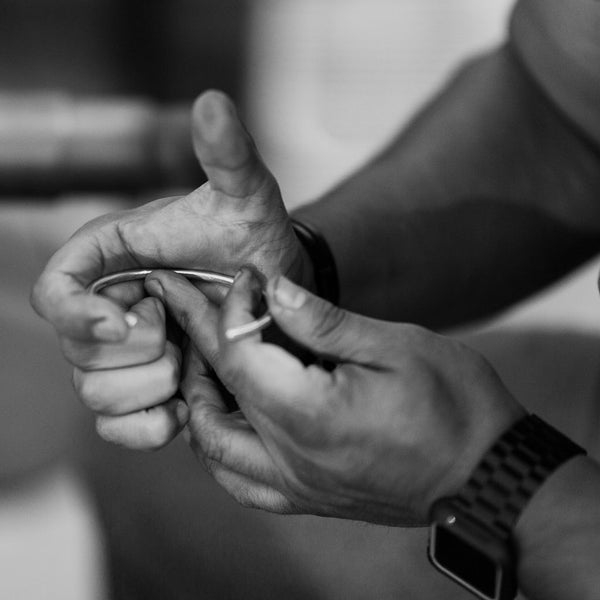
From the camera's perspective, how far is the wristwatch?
1.53 feet

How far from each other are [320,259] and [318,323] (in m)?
0.21

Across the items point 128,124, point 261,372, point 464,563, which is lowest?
point 128,124


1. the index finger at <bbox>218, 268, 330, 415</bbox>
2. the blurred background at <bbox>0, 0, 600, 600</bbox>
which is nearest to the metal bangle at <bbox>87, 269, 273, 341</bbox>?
the index finger at <bbox>218, 268, 330, 415</bbox>

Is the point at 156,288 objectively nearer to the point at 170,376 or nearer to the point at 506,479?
the point at 170,376

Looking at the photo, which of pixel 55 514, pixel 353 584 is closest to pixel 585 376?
pixel 353 584

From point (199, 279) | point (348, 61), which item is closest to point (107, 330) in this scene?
point (199, 279)

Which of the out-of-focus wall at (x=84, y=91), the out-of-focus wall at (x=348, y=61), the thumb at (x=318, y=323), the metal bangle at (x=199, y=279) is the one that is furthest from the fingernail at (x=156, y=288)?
the out-of-focus wall at (x=348, y=61)

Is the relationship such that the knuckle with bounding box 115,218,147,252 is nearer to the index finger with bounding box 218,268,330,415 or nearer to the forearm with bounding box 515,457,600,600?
the index finger with bounding box 218,268,330,415

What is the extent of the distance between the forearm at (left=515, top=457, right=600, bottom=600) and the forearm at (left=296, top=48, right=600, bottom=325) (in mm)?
302

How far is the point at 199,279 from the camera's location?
0.58 meters

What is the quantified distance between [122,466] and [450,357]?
0.32m

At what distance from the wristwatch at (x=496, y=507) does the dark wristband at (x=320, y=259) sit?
22 centimetres

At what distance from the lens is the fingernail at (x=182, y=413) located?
1.75ft

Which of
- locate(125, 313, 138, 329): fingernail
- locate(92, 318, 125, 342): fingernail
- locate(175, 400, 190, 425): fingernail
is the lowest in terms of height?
locate(175, 400, 190, 425): fingernail
